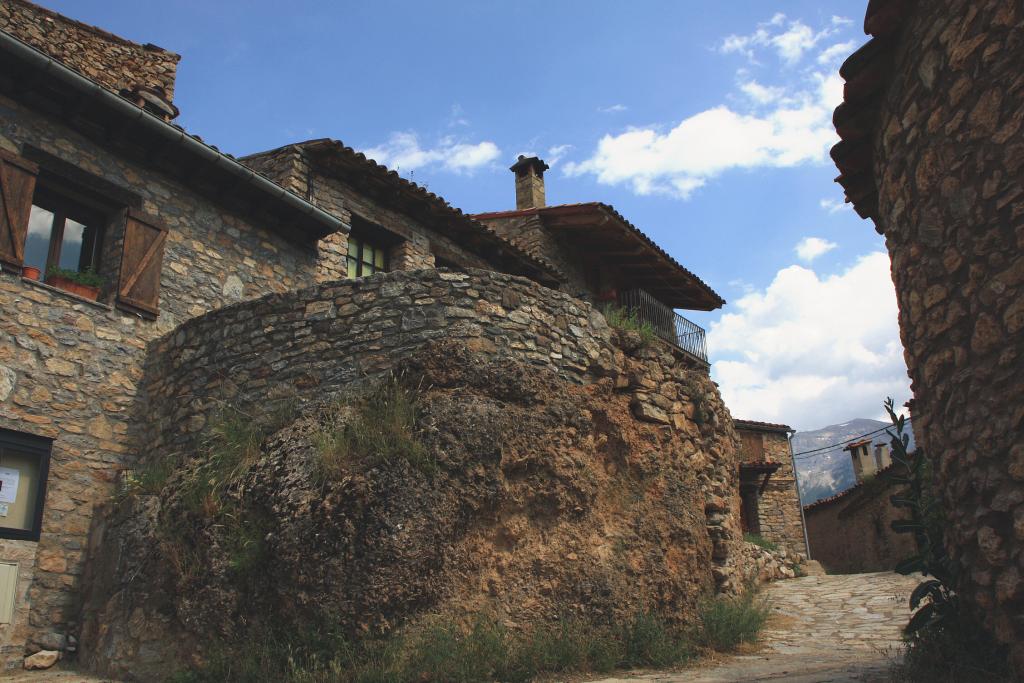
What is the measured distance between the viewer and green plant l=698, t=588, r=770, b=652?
6844 mm

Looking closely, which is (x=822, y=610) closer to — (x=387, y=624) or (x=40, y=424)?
(x=387, y=624)

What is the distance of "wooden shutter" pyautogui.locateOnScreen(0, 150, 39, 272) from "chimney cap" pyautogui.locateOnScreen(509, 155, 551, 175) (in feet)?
42.3

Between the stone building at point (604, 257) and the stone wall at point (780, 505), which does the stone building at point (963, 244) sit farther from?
the stone wall at point (780, 505)

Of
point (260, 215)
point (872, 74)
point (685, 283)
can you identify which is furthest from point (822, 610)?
point (685, 283)

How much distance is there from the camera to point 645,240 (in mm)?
16859

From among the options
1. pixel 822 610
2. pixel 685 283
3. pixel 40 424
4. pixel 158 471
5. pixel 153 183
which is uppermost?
pixel 685 283

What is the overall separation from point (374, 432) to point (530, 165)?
46.8ft

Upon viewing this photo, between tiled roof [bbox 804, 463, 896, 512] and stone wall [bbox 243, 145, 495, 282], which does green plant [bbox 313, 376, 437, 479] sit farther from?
tiled roof [bbox 804, 463, 896, 512]

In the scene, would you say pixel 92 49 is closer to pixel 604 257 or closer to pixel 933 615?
pixel 604 257

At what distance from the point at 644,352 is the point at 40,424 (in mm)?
5792

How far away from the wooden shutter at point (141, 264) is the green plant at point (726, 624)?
252 inches

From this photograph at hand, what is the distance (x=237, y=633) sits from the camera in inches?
227

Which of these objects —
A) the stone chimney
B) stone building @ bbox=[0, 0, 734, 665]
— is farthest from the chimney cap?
stone building @ bbox=[0, 0, 734, 665]

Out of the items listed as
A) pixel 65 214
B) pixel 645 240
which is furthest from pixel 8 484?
pixel 645 240
